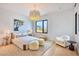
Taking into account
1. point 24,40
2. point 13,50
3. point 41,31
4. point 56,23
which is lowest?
point 13,50

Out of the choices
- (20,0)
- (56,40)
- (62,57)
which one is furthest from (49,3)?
(62,57)

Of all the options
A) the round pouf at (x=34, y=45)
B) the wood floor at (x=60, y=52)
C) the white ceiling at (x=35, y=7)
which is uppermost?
the white ceiling at (x=35, y=7)

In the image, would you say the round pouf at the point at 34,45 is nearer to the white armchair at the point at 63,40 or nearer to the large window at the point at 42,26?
the large window at the point at 42,26

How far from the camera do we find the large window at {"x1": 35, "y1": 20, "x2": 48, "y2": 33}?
2422mm

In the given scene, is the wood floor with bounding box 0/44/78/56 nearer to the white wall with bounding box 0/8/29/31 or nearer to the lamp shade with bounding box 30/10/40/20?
the white wall with bounding box 0/8/29/31

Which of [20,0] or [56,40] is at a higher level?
[20,0]

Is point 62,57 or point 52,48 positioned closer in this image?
point 62,57

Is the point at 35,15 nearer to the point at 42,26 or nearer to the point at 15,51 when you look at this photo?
the point at 42,26

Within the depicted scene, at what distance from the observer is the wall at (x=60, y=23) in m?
2.30

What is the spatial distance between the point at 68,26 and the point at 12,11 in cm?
129

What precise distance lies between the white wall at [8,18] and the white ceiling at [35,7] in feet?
0.30

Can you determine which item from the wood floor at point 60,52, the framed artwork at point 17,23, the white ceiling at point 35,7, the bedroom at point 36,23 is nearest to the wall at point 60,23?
the bedroom at point 36,23

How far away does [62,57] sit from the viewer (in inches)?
86.1

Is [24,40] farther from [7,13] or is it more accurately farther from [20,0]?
[20,0]
